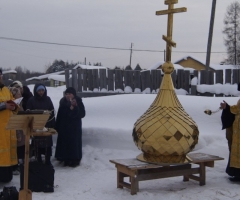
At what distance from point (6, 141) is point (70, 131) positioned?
66.9 inches

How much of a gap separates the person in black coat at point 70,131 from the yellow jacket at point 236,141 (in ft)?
9.62

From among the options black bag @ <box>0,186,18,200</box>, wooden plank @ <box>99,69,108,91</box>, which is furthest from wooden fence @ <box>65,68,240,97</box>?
black bag @ <box>0,186,18,200</box>

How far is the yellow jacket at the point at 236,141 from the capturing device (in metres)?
6.75

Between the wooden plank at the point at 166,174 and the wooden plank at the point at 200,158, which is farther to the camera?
the wooden plank at the point at 200,158

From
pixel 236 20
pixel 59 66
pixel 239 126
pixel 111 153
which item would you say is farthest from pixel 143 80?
pixel 59 66

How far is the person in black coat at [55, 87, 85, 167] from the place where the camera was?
27.1 feet

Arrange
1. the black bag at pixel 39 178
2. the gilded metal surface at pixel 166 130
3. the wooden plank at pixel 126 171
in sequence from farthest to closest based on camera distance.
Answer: the black bag at pixel 39 178
the wooden plank at pixel 126 171
the gilded metal surface at pixel 166 130

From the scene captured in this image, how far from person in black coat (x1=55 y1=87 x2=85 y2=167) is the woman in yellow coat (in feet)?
4.93

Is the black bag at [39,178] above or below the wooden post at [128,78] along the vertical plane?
below

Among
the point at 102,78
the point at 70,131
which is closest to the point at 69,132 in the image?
the point at 70,131

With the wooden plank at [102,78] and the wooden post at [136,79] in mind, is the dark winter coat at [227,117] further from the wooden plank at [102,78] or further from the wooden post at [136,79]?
the wooden plank at [102,78]

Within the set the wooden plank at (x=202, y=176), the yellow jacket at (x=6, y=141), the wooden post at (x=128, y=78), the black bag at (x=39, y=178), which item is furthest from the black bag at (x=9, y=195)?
the wooden post at (x=128, y=78)

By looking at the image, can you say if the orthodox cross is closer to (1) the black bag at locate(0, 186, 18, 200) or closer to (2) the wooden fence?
(1) the black bag at locate(0, 186, 18, 200)

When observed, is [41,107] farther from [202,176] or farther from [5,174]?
[202,176]
